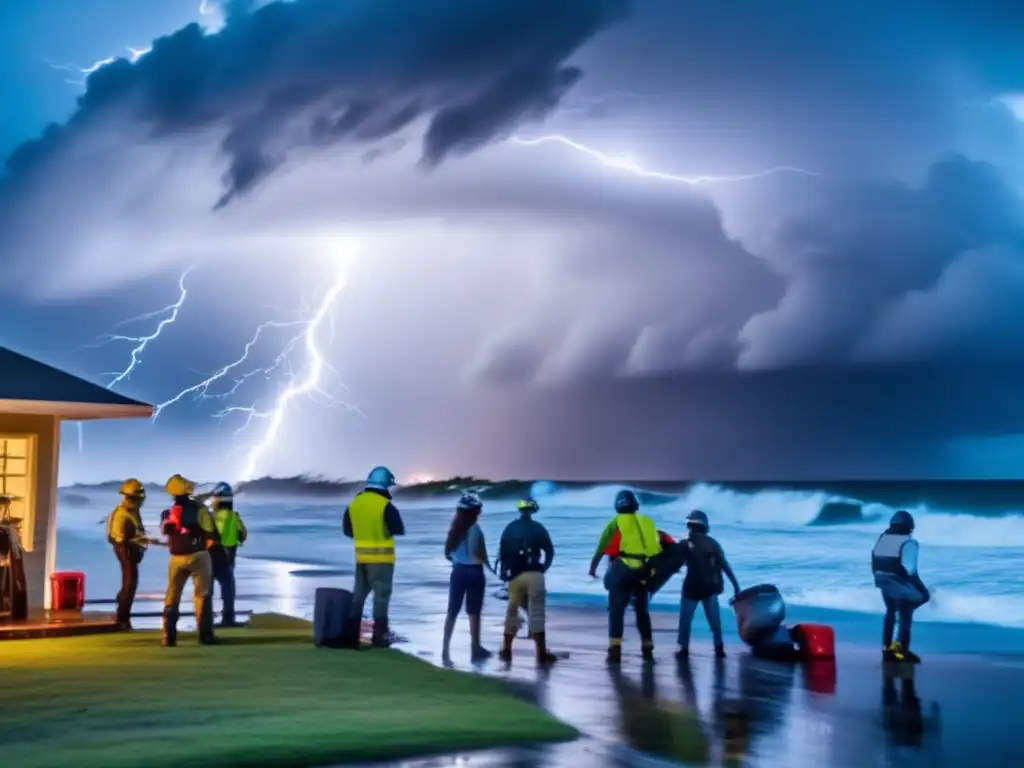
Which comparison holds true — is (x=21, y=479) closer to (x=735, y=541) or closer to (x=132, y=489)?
(x=132, y=489)

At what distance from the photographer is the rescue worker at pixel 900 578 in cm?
1401

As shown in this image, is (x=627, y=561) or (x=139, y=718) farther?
(x=627, y=561)

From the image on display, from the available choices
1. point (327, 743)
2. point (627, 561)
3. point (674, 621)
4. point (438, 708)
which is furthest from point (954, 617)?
point (327, 743)

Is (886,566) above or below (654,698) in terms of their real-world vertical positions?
above

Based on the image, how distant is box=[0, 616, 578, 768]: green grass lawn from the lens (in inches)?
303

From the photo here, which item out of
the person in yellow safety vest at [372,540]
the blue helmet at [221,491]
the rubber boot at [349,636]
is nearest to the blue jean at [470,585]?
the person in yellow safety vest at [372,540]

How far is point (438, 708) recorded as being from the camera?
952 centimetres

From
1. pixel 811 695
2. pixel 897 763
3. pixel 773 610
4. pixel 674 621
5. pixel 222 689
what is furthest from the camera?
pixel 674 621

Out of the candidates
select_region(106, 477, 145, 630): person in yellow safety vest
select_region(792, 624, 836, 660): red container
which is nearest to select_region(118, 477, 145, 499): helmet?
select_region(106, 477, 145, 630): person in yellow safety vest

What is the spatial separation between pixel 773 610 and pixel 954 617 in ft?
40.7

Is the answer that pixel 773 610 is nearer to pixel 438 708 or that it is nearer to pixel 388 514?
pixel 388 514

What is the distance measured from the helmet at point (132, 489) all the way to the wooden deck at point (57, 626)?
1554mm

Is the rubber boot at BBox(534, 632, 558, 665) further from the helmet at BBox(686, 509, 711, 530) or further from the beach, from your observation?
the helmet at BBox(686, 509, 711, 530)

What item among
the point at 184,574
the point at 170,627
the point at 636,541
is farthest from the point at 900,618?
the point at 170,627
